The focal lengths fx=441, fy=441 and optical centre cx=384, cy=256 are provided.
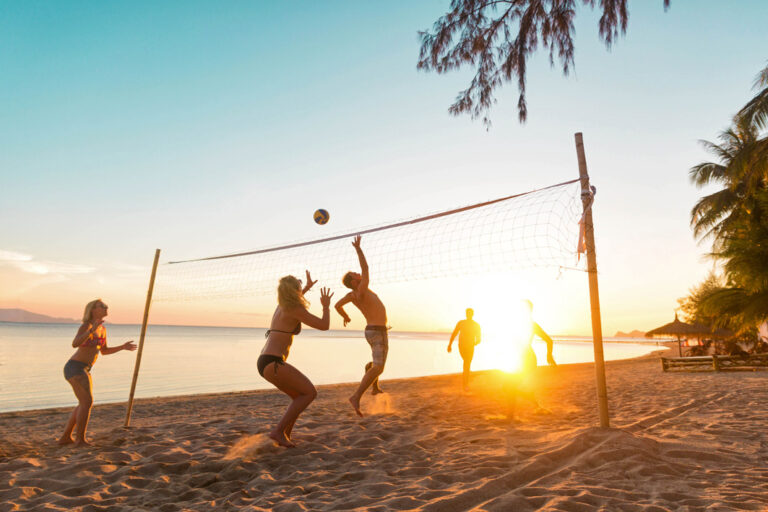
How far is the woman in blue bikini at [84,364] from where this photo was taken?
4109mm

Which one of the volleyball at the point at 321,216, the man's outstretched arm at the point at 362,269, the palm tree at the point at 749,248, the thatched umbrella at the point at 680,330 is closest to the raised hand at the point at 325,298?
the man's outstretched arm at the point at 362,269

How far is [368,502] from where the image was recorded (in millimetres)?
2621

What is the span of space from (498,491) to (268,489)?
1512 mm

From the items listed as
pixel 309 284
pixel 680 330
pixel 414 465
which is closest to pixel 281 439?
pixel 414 465

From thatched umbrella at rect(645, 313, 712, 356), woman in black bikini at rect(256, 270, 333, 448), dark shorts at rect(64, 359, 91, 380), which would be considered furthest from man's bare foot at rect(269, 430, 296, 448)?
thatched umbrella at rect(645, 313, 712, 356)

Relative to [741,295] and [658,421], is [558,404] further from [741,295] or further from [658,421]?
[741,295]

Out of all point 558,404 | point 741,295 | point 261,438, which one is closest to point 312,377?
point 558,404

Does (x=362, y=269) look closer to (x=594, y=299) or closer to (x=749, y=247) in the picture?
(x=594, y=299)

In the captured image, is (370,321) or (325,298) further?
(370,321)

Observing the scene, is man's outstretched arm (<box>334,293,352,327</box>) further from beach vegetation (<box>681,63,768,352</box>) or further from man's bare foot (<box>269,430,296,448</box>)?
beach vegetation (<box>681,63,768,352</box>)

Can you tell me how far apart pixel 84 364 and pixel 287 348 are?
2024 millimetres

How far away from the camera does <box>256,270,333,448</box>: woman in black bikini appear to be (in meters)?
3.78

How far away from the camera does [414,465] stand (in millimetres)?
3373

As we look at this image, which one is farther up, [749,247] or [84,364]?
[749,247]
